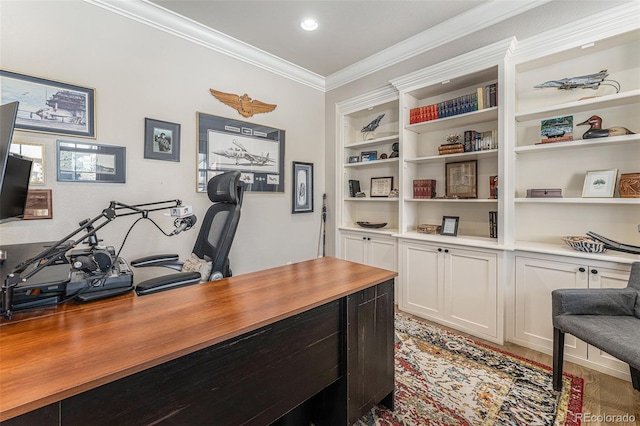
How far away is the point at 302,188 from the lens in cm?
380

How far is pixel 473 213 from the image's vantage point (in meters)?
2.91

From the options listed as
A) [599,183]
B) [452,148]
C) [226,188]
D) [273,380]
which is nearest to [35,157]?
[226,188]

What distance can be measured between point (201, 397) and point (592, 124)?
2.98 m

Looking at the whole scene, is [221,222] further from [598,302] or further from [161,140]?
[598,302]

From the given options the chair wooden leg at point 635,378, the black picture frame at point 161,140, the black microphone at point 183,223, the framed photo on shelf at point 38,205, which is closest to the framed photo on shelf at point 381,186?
the black picture frame at point 161,140

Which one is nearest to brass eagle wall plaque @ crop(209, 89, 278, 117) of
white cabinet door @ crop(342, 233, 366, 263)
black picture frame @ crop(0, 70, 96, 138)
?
black picture frame @ crop(0, 70, 96, 138)

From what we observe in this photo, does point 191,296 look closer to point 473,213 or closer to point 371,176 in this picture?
point 473,213

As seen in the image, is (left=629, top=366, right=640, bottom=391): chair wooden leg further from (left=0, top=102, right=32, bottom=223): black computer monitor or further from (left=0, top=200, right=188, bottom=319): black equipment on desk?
(left=0, top=102, right=32, bottom=223): black computer monitor

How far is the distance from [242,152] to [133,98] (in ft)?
3.59

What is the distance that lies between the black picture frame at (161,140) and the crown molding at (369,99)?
2.10 meters

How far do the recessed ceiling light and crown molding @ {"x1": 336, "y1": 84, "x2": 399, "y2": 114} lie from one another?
1.04 m

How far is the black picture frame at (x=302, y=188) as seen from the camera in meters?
3.71

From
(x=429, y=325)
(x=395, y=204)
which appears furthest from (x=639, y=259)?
(x=395, y=204)

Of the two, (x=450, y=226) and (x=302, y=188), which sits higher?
(x=302, y=188)
